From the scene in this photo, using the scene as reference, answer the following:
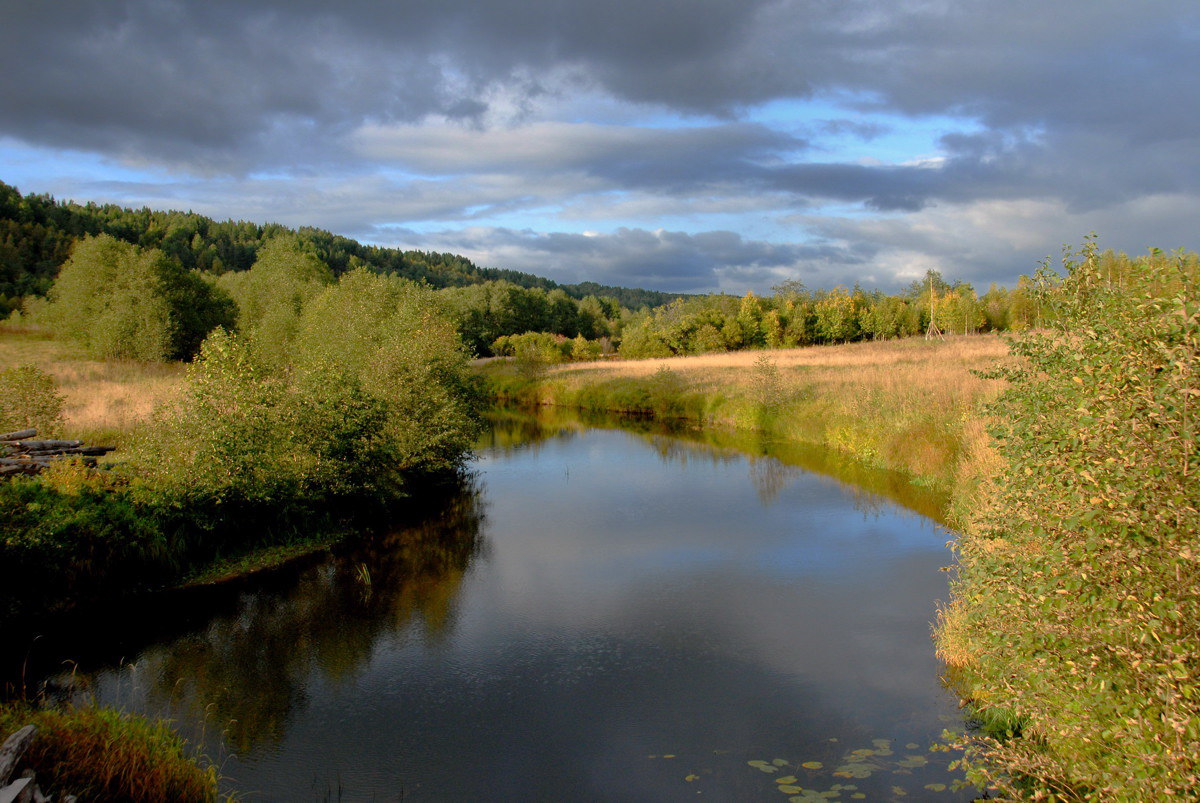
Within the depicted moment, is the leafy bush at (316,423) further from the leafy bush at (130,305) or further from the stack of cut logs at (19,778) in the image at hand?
the leafy bush at (130,305)

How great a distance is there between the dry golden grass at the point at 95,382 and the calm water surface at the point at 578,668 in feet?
20.3

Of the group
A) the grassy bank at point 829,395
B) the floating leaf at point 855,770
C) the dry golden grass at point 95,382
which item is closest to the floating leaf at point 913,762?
the floating leaf at point 855,770

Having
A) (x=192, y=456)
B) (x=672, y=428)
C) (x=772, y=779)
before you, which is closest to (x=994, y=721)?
(x=772, y=779)

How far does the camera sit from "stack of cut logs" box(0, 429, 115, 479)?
12049 millimetres

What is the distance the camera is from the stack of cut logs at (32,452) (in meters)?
12.0

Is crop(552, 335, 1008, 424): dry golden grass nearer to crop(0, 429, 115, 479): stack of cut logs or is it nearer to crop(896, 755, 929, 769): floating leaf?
crop(896, 755, 929, 769): floating leaf

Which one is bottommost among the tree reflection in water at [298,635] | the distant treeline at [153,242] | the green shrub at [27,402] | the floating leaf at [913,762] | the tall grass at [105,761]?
the tree reflection in water at [298,635]

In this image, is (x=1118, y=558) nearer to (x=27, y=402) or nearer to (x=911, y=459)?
(x=911, y=459)

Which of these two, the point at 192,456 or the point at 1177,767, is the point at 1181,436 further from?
the point at 192,456

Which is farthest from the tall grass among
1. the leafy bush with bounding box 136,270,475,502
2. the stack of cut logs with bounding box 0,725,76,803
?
the leafy bush with bounding box 136,270,475,502

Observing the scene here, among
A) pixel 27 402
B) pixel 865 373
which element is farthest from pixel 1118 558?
pixel 865 373

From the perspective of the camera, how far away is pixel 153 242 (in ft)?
271

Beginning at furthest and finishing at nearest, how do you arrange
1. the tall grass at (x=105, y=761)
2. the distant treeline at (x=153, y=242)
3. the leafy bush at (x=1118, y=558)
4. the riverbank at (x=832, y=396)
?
the distant treeline at (x=153, y=242)
the riverbank at (x=832, y=396)
the tall grass at (x=105, y=761)
the leafy bush at (x=1118, y=558)

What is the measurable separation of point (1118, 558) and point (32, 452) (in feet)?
53.7
